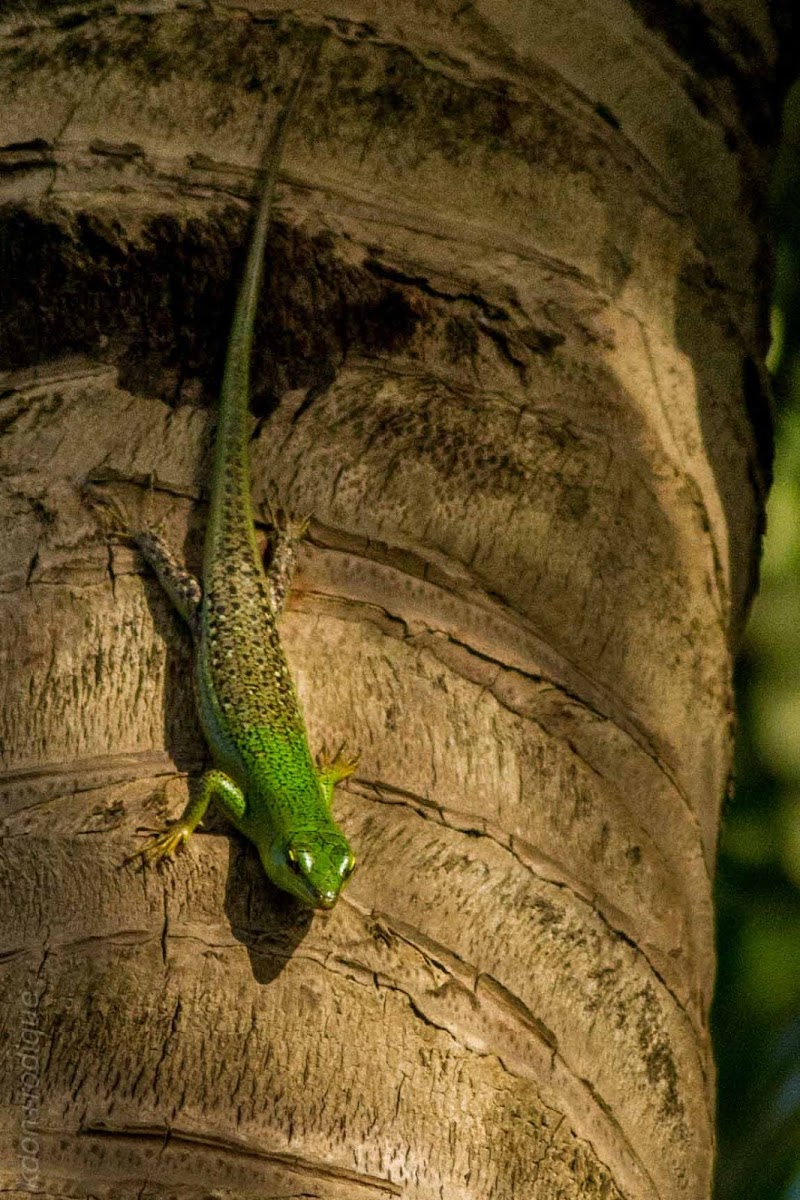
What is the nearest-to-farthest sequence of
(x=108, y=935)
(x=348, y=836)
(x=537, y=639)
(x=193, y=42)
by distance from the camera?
(x=108, y=935)
(x=348, y=836)
(x=537, y=639)
(x=193, y=42)

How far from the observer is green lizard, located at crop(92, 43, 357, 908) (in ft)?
6.98

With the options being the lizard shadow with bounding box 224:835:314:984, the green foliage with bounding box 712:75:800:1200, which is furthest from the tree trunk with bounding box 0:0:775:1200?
the green foliage with bounding box 712:75:800:1200

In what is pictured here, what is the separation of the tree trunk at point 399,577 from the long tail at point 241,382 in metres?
0.03

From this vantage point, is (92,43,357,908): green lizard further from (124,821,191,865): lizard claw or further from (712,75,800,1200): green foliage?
(712,75,800,1200): green foliage

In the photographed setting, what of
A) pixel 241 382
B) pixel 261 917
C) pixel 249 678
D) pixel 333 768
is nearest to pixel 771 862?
pixel 249 678

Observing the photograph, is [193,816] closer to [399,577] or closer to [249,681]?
[399,577]

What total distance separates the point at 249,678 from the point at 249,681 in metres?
0.01

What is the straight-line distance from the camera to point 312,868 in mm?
2131

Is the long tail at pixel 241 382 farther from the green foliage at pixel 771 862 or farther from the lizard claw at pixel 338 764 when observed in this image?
the green foliage at pixel 771 862

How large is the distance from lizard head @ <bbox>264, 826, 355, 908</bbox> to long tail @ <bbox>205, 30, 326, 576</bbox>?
0.60 meters

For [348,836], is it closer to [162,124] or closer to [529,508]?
[529,508]

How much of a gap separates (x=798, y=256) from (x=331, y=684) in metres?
3.37

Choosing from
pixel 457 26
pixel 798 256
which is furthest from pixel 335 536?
pixel 798 256

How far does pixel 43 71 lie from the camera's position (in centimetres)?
271
